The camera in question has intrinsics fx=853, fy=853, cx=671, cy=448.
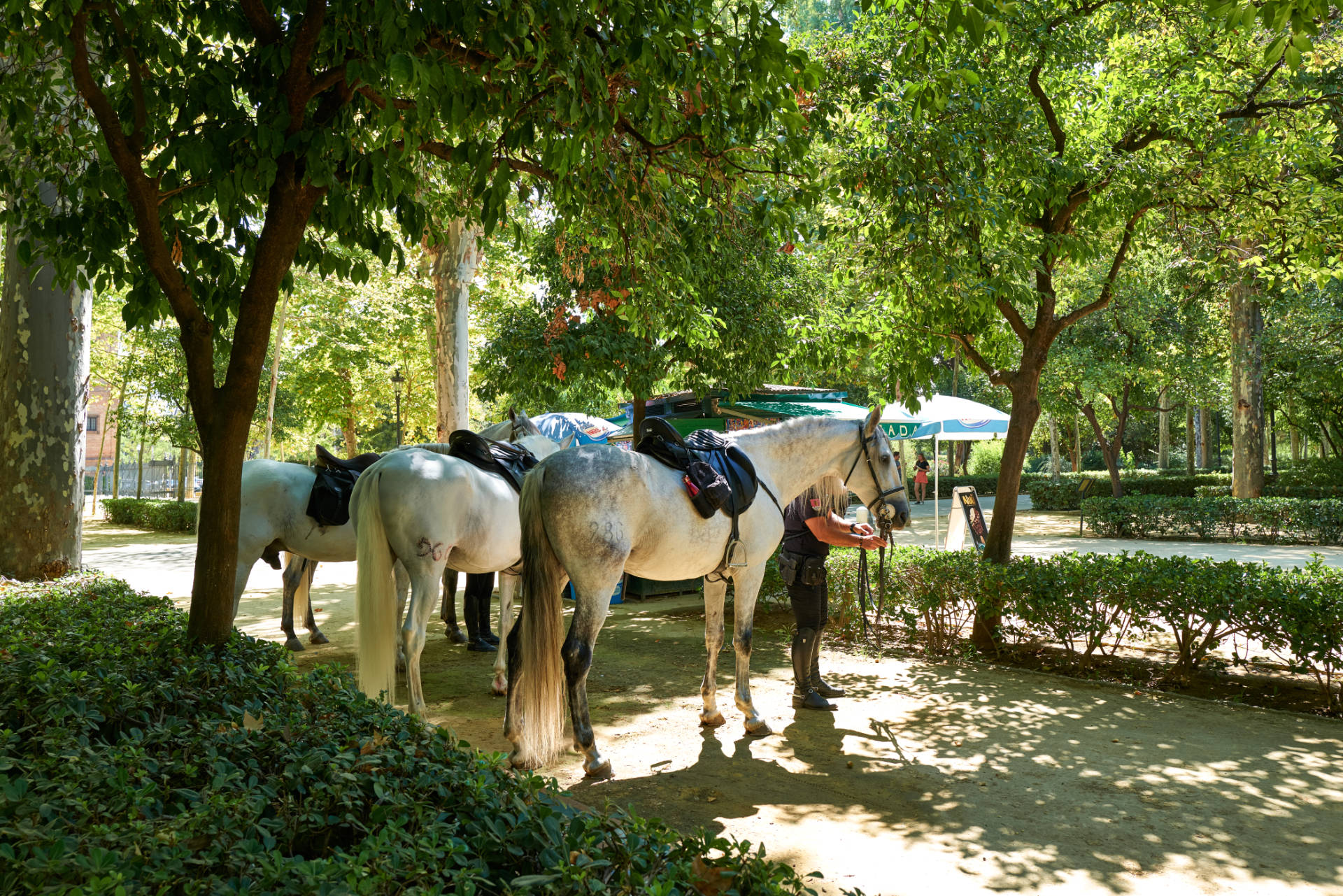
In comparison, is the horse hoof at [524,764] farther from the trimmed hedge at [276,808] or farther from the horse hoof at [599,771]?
the trimmed hedge at [276,808]

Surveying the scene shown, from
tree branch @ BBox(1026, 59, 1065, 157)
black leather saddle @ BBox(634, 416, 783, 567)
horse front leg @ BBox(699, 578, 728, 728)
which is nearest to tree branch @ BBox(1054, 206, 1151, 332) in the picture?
tree branch @ BBox(1026, 59, 1065, 157)

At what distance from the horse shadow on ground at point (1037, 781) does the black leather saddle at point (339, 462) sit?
10.9ft

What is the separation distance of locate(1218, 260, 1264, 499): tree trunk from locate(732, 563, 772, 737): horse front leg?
1872cm

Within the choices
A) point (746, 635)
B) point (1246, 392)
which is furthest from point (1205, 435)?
point (746, 635)

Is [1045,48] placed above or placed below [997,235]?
above

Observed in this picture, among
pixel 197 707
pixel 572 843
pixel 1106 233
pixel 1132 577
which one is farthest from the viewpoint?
pixel 1106 233

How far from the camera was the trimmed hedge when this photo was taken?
67.9 inches

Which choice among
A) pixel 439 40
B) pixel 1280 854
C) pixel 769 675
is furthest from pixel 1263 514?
pixel 439 40

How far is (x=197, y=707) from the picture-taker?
3016mm

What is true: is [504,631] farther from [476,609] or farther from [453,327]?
[453,327]

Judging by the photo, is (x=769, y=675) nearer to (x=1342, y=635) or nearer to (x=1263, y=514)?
(x=1342, y=635)

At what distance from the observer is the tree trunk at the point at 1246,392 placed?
64.8 ft

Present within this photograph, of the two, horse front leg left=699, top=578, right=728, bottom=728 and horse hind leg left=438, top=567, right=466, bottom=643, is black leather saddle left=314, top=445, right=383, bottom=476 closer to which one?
horse hind leg left=438, top=567, right=466, bottom=643

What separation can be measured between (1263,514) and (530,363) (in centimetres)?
1668
